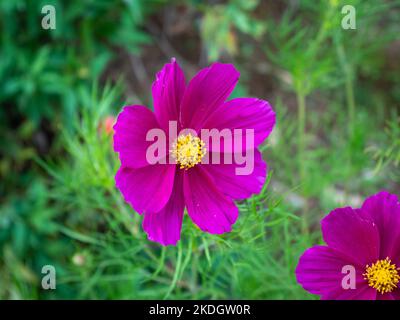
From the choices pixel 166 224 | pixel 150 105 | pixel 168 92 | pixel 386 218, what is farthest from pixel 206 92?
pixel 150 105

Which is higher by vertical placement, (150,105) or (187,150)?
(150,105)

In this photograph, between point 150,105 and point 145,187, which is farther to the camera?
point 150,105

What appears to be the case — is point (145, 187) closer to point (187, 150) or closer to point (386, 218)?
point (187, 150)

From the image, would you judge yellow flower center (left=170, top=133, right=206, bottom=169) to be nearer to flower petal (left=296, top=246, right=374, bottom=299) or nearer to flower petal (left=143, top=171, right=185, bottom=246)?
flower petal (left=143, top=171, right=185, bottom=246)

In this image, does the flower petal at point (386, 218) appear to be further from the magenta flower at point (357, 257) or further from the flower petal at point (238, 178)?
the flower petal at point (238, 178)

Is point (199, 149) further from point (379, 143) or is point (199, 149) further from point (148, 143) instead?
point (379, 143)

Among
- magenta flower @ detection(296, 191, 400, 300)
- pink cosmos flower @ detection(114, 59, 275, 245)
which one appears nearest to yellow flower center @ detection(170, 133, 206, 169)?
pink cosmos flower @ detection(114, 59, 275, 245)
